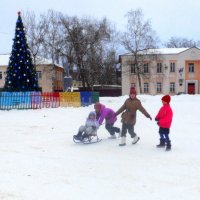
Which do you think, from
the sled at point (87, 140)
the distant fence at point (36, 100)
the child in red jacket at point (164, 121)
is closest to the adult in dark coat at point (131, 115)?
the child in red jacket at point (164, 121)

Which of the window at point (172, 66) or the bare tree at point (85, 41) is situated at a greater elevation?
the bare tree at point (85, 41)

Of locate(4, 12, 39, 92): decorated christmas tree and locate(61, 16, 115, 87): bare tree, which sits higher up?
locate(61, 16, 115, 87): bare tree

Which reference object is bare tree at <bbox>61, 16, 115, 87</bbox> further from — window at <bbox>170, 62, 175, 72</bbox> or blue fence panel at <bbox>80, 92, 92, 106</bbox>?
blue fence panel at <bbox>80, 92, 92, 106</bbox>

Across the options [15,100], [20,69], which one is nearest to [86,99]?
[20,69]

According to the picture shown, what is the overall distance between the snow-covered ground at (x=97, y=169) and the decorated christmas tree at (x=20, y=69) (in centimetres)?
1593

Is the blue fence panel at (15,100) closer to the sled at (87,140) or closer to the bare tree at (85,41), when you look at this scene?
the sled at (87,140)

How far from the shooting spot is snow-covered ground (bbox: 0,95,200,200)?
615cm

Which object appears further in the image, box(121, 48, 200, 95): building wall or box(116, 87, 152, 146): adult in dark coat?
box(121, 48, 200, 95): building wall

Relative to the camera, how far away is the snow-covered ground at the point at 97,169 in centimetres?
615

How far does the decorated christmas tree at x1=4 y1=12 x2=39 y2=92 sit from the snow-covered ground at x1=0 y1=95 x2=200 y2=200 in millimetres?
15931

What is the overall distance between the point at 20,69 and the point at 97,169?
70.9ft

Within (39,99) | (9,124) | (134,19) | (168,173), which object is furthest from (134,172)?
(134,19)

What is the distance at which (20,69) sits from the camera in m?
28.3

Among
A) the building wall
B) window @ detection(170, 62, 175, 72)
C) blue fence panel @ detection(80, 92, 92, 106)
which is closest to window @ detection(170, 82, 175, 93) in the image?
the building wall
